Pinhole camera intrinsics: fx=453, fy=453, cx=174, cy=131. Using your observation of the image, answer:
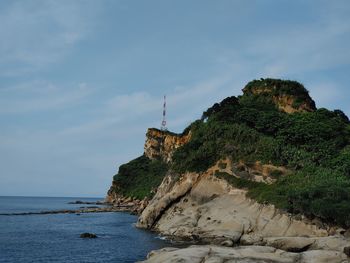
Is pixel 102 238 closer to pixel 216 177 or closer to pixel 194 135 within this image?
pixel 216 177

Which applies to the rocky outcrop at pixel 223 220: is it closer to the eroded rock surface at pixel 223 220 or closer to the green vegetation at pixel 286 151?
the eroded rock surface at pixel 223 220

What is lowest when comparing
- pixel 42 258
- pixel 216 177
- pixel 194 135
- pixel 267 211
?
pixel 42 258

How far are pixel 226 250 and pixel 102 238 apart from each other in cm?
3298

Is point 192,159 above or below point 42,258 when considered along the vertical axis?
above

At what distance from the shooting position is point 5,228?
79.9 metres

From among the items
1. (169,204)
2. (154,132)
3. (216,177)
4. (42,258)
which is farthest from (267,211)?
(154,132)

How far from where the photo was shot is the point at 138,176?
165250 millimetres

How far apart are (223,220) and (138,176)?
108156 mm

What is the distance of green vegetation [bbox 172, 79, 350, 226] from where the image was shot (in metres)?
54.3

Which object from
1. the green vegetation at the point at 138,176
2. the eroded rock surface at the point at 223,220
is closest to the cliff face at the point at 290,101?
the eroded rock surface at the point at 223,220

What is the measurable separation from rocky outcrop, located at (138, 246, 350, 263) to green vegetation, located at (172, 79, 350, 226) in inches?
668

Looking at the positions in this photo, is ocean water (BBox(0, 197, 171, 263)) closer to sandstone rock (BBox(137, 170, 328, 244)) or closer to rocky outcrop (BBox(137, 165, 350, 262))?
sandstone rock (BBox(137, 170, 328, 244))

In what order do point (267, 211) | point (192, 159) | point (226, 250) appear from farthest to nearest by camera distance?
1. point (192, 159)
2. point (267, 211)
3. point (226, 250)

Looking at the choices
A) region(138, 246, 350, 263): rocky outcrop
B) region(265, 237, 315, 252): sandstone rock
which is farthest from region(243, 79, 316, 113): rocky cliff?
region(138, 246, 350, 263): rocky outcrop
